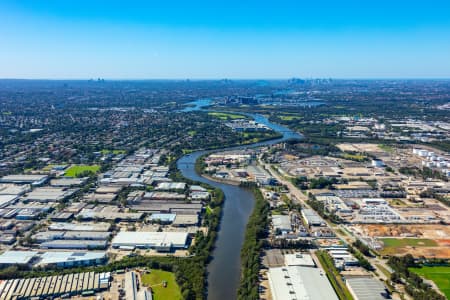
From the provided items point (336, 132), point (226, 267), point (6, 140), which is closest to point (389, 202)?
point (226, 267)

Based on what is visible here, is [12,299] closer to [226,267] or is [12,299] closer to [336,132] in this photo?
[226,267]

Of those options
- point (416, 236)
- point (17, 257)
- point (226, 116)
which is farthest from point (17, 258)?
point (226, 116)

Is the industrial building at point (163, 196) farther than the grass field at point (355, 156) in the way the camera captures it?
No

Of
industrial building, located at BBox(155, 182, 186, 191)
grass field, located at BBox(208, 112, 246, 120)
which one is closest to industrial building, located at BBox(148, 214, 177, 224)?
industrial building, located at BBox(155, 182, 186, 191)

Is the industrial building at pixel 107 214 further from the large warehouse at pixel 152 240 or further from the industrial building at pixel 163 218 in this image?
the large warehouse at pixel 152 240

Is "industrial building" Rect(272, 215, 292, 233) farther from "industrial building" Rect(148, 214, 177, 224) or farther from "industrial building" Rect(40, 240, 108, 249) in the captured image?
"industrial building" Rect(40, 240, 108, 249)

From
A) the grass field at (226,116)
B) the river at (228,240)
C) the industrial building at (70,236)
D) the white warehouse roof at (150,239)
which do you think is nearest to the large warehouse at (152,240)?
the white warehouse roof at (150,239)

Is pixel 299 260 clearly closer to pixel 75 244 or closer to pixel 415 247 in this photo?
pixel 415 247
